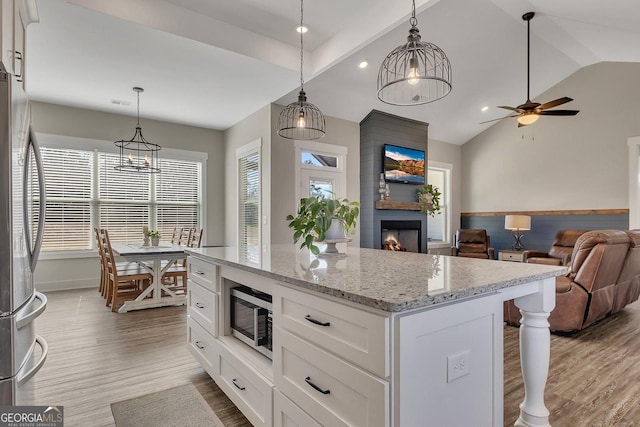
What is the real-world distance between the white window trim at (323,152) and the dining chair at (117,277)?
2.41m

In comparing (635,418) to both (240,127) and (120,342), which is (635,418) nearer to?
(120,342)

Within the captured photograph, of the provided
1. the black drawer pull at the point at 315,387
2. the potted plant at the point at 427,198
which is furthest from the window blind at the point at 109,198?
the black drawer pull at the point at 315,387

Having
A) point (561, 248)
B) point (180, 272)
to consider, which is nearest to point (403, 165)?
point (561, 248)

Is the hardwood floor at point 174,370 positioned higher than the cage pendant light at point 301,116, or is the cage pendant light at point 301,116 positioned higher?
the cage pendant light at point 301,116

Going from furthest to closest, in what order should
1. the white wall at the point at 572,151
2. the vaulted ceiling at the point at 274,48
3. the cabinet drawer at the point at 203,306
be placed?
1. the white wall at the point at 572,151
2. the vaulted ceiling at the point at 274,48
3. the cabinet drawer at the point at 203,306

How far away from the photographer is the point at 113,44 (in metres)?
3.63

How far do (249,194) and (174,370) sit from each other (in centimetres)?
377

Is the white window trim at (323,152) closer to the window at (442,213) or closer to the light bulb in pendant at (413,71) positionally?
the window at (442,213)

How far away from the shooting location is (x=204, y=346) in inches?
92.4

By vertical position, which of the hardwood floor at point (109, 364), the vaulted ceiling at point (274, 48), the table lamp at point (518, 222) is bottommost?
the hardwood floor at point (109, 364)

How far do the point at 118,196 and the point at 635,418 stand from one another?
676cm

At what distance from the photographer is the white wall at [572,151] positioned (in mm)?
5934

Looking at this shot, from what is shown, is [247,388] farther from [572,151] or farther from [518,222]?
[572,151]

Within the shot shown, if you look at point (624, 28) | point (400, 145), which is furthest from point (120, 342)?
point (624, 28)
